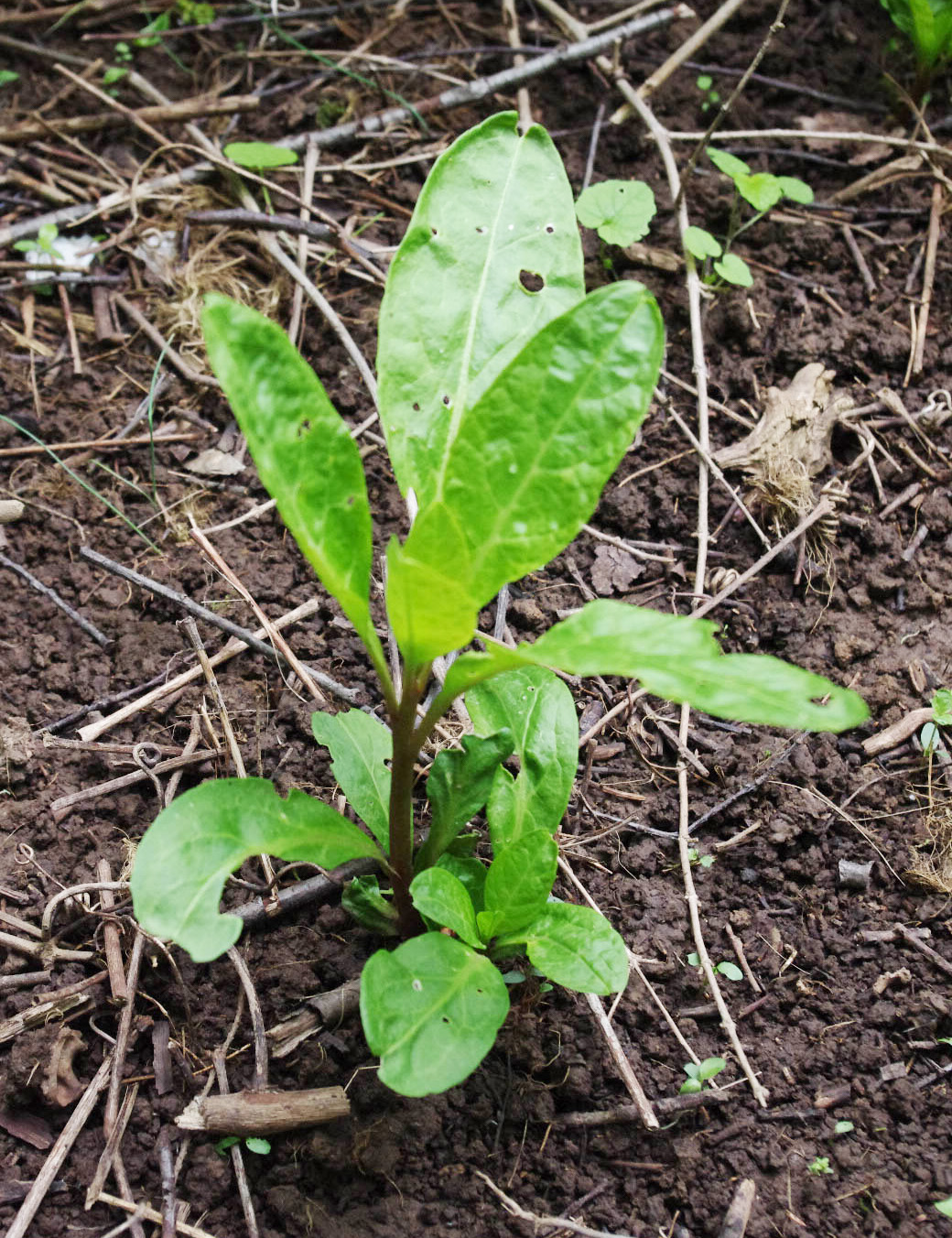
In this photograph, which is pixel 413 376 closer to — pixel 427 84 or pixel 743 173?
pixel 743 173

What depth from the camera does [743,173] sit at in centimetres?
261

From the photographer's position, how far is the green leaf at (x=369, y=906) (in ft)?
5.44

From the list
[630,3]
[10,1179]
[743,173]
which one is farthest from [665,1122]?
[630,3]

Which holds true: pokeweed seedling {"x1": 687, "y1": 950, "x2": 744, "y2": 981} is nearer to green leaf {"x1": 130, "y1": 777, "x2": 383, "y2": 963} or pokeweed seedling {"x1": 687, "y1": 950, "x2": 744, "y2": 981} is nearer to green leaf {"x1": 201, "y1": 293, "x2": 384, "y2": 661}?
green leaf {"x1": 130, "y1": 777, "x2": 383, "y2": 963}

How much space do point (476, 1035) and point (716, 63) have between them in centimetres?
292

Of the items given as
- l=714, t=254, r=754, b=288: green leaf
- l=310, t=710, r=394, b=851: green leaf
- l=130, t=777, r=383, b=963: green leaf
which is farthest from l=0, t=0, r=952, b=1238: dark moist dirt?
l=130, t=777, r=383, b=963: green leaf

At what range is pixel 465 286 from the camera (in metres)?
1.65

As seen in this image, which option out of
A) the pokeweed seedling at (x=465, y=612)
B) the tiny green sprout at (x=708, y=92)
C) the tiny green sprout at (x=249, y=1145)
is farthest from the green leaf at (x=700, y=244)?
the tiny green sprout at (x=249, y=1145)

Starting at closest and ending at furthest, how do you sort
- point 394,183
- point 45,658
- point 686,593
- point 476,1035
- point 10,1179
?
1. point 476,1035
2. point 10,1179
3. point 45,658
4. point 686,593
5. point 394,183

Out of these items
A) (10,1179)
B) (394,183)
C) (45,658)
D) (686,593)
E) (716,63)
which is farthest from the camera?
(716,63)

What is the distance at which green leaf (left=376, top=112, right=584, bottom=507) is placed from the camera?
1.62 m

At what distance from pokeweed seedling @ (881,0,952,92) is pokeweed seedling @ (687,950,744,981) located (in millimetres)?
2576

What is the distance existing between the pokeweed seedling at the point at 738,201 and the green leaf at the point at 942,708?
112cm

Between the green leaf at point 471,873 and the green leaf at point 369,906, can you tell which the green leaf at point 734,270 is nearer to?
the green leaf at point 471,873
